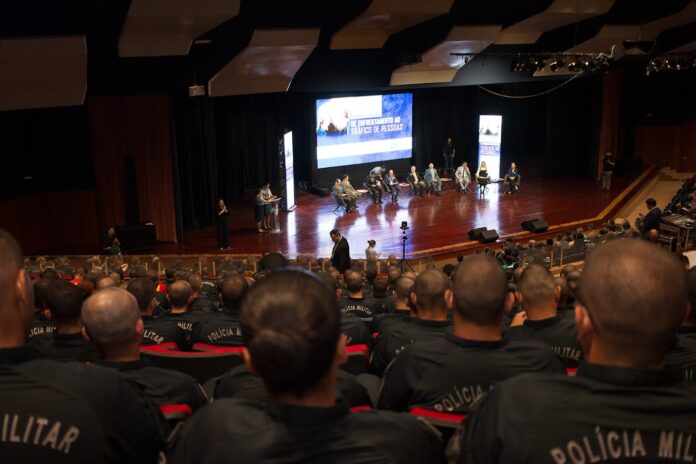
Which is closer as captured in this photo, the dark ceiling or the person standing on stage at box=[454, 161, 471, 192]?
the dark ceiling

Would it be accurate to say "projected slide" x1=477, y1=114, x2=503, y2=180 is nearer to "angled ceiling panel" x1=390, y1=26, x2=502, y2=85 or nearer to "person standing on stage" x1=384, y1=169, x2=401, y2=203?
"angled ceiling panel" x1=390, y1=26, x2=502, y2=85

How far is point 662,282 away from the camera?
4.99 ft

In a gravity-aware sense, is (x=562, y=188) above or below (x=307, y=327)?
below

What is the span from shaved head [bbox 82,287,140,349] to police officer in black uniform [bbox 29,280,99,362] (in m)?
0.77

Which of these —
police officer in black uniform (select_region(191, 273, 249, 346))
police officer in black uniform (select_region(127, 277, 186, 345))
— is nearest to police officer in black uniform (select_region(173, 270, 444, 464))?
police officer in black uniform (select_region(191, 273, 249, 346))

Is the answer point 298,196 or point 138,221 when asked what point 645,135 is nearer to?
point 298,196

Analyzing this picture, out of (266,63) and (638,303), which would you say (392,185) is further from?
(638,303)

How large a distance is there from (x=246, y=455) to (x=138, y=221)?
1271cm

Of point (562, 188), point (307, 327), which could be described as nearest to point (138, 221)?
point (562, 188)

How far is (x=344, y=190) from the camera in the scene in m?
16.0

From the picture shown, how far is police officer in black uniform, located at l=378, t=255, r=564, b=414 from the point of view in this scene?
7.70 feet

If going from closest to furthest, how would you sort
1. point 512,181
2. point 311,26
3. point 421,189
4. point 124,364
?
1. point 124,364
2. point 311,26
3. point 512,181
4. point 421,189

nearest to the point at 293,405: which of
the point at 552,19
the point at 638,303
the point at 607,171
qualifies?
the point at 638,303

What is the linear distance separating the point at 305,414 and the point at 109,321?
1390mm
